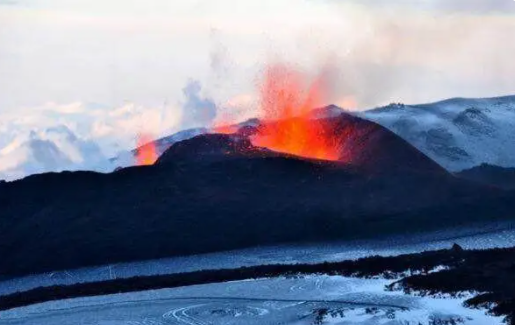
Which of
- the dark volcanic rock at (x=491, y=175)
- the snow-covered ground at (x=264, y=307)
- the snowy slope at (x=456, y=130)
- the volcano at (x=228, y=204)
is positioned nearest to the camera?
the snow-covered ground at (x=264, y=307)

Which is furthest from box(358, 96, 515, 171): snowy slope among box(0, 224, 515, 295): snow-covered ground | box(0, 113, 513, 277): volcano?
box(0, 224, 515, 295): snow-covered ground

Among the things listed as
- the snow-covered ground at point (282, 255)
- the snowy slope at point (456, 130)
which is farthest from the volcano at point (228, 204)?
the snowy slope at point (456, 130)

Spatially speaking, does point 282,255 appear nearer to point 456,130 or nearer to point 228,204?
point 228,204

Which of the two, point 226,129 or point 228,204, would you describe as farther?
point 226,129

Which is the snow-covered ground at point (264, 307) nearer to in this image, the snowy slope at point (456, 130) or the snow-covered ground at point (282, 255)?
the snow-covered ground at point (282, 255)

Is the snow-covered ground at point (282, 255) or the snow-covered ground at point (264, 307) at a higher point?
the snow-covered ground at point (282, 255)

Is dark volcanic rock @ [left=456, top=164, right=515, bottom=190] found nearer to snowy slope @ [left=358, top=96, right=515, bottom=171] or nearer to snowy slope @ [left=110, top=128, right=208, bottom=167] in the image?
snowy slope @ [left=358, top=96, right=515, bottom=171]

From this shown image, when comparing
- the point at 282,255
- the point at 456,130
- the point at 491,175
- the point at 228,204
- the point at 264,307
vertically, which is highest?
the point at 456,130

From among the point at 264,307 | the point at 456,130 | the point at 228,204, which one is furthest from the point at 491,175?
the point at 264,307
